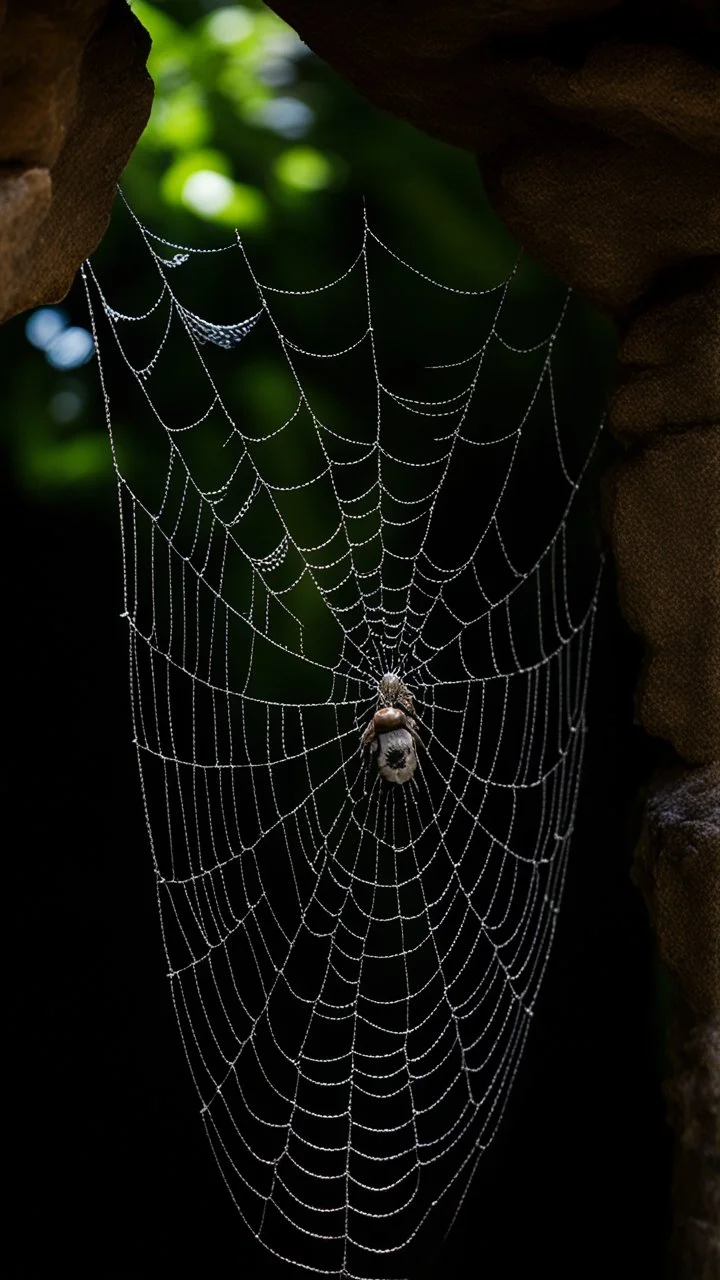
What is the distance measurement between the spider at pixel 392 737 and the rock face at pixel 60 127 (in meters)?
0.83

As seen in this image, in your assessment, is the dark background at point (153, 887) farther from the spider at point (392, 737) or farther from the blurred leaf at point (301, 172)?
the spider at point (392, 737)

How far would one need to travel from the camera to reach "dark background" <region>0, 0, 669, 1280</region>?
2.00 metres

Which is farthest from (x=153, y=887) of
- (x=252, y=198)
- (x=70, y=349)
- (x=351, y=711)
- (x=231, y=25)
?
(x=231, y=25)

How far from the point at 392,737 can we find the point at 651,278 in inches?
26.2

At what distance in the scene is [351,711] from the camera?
2129 millimetres

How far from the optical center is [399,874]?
7.21 ft

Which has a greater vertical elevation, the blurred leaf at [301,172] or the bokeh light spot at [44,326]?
the blurred leaf at [301,172]

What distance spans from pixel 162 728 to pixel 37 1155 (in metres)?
0.58

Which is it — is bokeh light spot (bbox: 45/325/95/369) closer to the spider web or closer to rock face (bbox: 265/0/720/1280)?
the spider web

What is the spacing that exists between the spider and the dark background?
1.14ft

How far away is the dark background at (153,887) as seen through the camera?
2.00 meters

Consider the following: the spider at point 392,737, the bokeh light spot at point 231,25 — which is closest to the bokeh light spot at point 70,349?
the bokeh light spot at point 231,25

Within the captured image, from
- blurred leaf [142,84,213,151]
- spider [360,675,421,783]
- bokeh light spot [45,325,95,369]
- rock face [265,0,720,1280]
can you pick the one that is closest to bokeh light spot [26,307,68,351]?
bokeh light spot [45,325,95,369]

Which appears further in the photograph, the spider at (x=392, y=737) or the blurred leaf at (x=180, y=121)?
the blurred leaf at (x=180, y=121)
